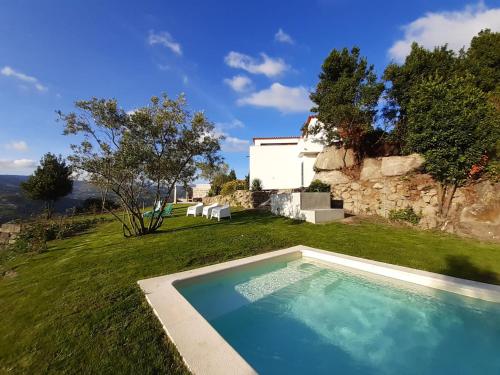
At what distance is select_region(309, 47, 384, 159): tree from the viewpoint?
1481cm

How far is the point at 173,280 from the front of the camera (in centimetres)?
482

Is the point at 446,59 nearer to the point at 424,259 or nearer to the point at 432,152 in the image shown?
the point at 432,152

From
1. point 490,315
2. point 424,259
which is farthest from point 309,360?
point 424,259

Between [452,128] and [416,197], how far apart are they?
327cm

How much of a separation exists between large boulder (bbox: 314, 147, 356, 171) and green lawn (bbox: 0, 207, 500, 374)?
22.8ft

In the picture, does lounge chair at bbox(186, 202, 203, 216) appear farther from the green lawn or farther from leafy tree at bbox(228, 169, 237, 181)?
leafy tree at bbox(228, 169, 237, 181)

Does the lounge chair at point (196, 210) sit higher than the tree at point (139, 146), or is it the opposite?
the tree at point (139, 146)

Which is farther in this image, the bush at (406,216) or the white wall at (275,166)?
the white wall at (275,166)

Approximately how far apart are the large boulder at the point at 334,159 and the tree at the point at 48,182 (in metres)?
21.8

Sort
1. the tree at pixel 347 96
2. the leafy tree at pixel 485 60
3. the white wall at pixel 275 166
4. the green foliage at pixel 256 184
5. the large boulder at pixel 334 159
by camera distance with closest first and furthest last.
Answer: the leafy tree at pixel 485 60, the tree at pixel 347 96, the large boulder at pixel 334 159, the green foliage at pixel 256 184, the white wall at pixel 275 166

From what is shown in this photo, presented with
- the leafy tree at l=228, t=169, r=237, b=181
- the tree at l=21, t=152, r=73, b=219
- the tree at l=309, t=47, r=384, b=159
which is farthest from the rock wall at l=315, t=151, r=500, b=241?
the tree at l=21, t=152, r=73, b=219

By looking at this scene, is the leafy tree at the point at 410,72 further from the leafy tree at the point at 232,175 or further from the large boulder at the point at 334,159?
the leafy tree at the point at 232,175

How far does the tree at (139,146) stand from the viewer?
8.58 meters

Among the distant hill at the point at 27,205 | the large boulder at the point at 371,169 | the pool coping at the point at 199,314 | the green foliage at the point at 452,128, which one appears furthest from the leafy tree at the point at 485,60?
the distant hill at the point at 27,205
